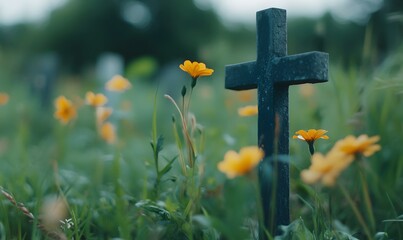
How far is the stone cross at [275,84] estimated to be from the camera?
4.13 ft

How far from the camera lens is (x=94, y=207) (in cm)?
169

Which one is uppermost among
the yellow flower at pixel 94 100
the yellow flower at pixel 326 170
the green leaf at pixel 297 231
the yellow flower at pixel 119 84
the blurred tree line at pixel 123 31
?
the blurred tree line at pixel 123 31

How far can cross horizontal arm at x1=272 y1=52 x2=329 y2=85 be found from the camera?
1.24 m

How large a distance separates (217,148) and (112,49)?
13.9 metres

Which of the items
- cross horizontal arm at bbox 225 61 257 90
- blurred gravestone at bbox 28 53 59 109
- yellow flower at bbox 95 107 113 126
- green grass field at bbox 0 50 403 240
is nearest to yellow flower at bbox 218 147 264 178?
green grass field at bbox 0 50 403 240

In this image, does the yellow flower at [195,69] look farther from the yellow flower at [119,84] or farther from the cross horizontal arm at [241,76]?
the yellow flower at [119,84]

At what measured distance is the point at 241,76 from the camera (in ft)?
4.83

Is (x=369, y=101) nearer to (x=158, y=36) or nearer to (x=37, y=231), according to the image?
(x=37, y=231)

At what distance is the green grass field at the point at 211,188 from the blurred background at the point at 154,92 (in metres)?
0.01

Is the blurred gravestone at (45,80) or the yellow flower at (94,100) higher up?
the blurred gravestone at (45,80)

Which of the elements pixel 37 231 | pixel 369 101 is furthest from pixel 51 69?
pixel 37 231

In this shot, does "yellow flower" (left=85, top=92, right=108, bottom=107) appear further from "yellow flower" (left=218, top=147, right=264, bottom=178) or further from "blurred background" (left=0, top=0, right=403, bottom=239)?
"yellow flower" (left=218, top=147, right=264, bottom=178)

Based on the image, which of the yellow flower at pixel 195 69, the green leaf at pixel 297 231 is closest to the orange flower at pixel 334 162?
the green leaf at pixel 297 231

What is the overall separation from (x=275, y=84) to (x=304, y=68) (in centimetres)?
11
